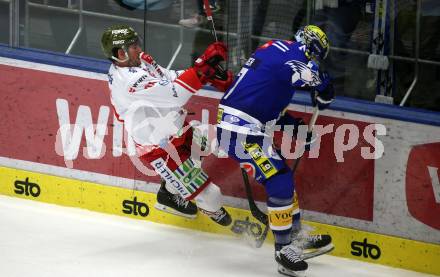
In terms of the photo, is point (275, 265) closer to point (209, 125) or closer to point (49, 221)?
point (209, 125)

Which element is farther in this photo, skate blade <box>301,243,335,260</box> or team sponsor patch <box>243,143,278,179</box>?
skate blade <box>301,243,335,260</box>

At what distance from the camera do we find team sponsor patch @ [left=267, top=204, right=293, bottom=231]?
20.6ft

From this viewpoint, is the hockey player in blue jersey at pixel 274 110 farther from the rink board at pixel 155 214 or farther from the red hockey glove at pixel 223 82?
the rink board at pixel 155 214

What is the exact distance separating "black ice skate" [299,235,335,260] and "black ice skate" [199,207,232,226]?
1.59 ft

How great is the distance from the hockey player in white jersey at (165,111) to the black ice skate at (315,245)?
0.51m

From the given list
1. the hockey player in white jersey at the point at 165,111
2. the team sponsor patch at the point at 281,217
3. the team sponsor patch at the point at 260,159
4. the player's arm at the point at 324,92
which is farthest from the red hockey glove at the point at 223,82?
the team sponsor patch at the point at 281,217

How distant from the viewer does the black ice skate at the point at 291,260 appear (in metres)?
6.31

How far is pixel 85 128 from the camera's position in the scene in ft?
23.9

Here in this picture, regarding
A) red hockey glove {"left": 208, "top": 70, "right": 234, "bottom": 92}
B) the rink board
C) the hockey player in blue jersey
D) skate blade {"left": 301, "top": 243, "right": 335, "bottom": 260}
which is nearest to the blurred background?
red hockey glove {"left": 208, "top": 70, "right": 234, "bottom": 92}

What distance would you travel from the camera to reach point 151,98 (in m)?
6.53

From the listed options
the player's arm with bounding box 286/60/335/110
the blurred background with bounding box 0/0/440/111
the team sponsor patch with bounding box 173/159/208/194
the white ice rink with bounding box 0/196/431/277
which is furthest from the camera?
the blurred background with bounding box 0/0/440/111

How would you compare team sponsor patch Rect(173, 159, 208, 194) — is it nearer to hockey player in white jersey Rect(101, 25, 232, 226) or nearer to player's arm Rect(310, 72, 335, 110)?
hockey player in white jersey Rect(101, 25, 232, 226)

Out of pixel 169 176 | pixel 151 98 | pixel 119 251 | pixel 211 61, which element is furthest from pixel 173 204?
pixel 211 61

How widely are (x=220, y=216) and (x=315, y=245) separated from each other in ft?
1.98
